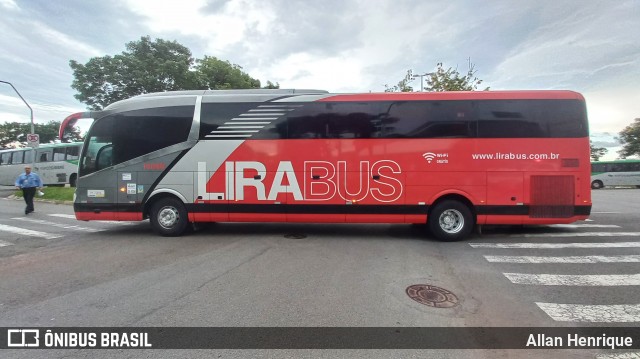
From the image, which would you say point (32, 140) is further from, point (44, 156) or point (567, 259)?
point (567, 259)

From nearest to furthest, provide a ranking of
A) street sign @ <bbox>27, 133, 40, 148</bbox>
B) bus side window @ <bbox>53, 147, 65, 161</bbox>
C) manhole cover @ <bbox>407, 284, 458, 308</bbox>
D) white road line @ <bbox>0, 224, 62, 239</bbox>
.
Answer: manhole cover @ <bbox>407, 284, 458, 308</bbox> → white road line @ <bbox>0, 224, 62, 239</bbox> → street sign @ <bbox>27, 133, 40, 148</bbox> → bus side window @ <bbox>53, 147, 65, 161</bbox>

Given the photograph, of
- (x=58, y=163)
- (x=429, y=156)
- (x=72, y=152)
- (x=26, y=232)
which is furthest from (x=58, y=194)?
(x=429, y=156)

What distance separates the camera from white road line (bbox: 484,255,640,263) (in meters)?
5.88

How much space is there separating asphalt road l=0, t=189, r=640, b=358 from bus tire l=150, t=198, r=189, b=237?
0.40 meters

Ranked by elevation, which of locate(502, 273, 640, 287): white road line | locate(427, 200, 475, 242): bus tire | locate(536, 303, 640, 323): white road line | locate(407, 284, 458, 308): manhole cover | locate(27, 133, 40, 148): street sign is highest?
locate(27, 133, 40, 148): street sign

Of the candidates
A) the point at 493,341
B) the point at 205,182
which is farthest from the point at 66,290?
the point at 493,341

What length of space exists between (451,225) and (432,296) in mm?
3598

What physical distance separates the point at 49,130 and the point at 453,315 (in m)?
67.6

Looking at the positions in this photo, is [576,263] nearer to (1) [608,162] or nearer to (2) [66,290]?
(2) [66,290]

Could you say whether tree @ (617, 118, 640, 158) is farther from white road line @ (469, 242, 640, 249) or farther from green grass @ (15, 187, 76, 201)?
green grass @ (15, 187, 76, 201)

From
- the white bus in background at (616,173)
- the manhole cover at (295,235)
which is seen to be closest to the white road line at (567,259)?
the manhole cover at (295,235)

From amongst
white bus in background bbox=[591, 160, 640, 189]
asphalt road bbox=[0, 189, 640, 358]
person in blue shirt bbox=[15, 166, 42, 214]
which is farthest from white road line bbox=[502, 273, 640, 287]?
white bus in background bbox=[591, 160, 640, 189]

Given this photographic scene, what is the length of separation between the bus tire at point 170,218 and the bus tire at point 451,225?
6213 millimetres

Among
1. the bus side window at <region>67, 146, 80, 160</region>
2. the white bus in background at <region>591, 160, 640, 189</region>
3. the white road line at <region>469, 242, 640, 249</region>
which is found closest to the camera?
the white road line at <region>469, 242, 640, 249</region>
